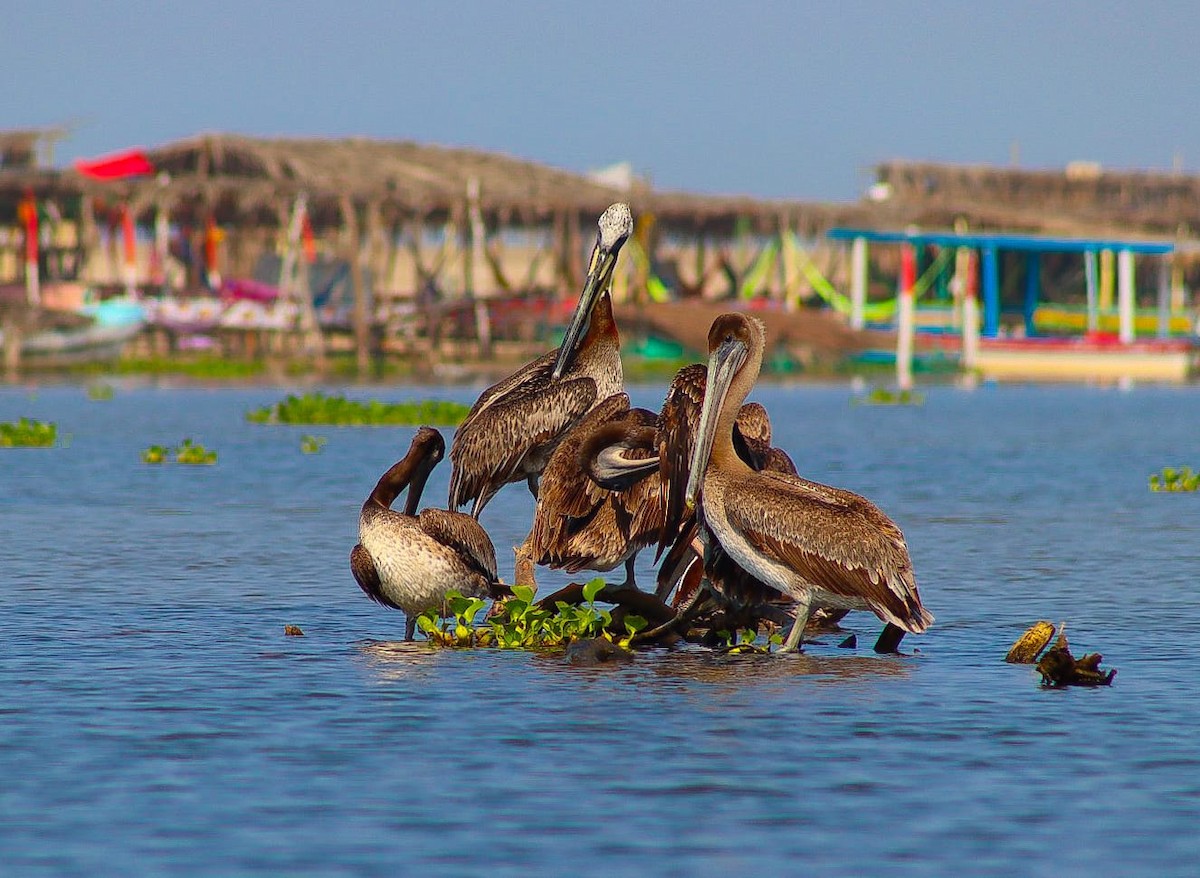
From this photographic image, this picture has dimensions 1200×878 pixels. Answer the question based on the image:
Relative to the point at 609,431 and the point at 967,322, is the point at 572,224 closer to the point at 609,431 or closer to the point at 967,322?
the point at 967,322

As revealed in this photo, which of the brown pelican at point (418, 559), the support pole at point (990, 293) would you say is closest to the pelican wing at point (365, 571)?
the brown pelican at point (418, 559)

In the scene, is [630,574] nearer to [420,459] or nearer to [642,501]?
[642,501]

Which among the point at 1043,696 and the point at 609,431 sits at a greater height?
the point at 609,431

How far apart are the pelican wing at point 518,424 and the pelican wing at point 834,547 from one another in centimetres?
153

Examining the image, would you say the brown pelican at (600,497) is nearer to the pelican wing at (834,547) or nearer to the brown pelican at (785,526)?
the brown pelican at (785,526)

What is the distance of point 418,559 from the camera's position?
1030cm

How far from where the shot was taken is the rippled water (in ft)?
21.0

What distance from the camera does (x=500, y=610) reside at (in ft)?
34.4

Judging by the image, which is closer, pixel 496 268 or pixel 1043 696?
pixel 1043 696

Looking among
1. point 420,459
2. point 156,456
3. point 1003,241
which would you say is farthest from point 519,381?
point 1003,241

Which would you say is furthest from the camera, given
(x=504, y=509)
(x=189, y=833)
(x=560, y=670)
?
(x=504, y=509)

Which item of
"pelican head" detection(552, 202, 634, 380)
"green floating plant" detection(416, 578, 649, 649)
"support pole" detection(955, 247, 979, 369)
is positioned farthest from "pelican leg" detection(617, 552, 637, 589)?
"support pole" detection(955, 247, 979, 369)

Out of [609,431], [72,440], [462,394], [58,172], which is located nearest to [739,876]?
[609,431]

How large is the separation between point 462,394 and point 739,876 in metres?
34.8
